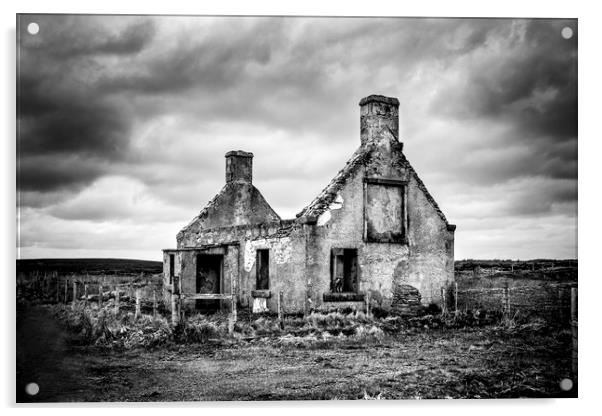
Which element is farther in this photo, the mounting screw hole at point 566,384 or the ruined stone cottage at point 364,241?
the ruined stone cottage at point 364,241

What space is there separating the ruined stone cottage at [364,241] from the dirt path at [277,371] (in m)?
3.85

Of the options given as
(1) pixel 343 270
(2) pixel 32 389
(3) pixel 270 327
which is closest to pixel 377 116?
(1) pixel 343 270

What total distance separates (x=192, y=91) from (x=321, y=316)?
6.66 metres

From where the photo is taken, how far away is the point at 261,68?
12.9m

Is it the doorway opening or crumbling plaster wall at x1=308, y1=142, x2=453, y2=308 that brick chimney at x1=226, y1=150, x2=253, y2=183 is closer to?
the doorway opening

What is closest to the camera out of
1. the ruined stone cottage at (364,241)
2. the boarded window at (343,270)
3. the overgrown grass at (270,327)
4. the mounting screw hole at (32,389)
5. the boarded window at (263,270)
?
the mounting screw hole at (32,389)

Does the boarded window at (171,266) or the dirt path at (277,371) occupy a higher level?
the boarded window at (171,266)

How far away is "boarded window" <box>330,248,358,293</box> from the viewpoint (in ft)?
59.0

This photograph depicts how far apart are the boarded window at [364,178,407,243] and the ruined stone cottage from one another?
0.03m

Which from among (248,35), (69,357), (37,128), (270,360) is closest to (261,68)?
(248,35)

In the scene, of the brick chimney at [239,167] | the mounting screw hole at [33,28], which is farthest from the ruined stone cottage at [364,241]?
the mounting screw hole at [33,28]

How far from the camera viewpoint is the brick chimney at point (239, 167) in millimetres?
24281

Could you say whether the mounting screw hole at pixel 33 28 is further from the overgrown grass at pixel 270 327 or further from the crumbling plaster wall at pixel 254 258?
the crumbling plaster wall at pixel 254 258

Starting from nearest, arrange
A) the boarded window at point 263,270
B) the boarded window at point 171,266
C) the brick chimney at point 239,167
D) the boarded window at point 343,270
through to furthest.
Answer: the boarded window at point 343,270
the boarded window at point 263,270
the boarded window at point 171,266
the brick chimney at point 239,167
